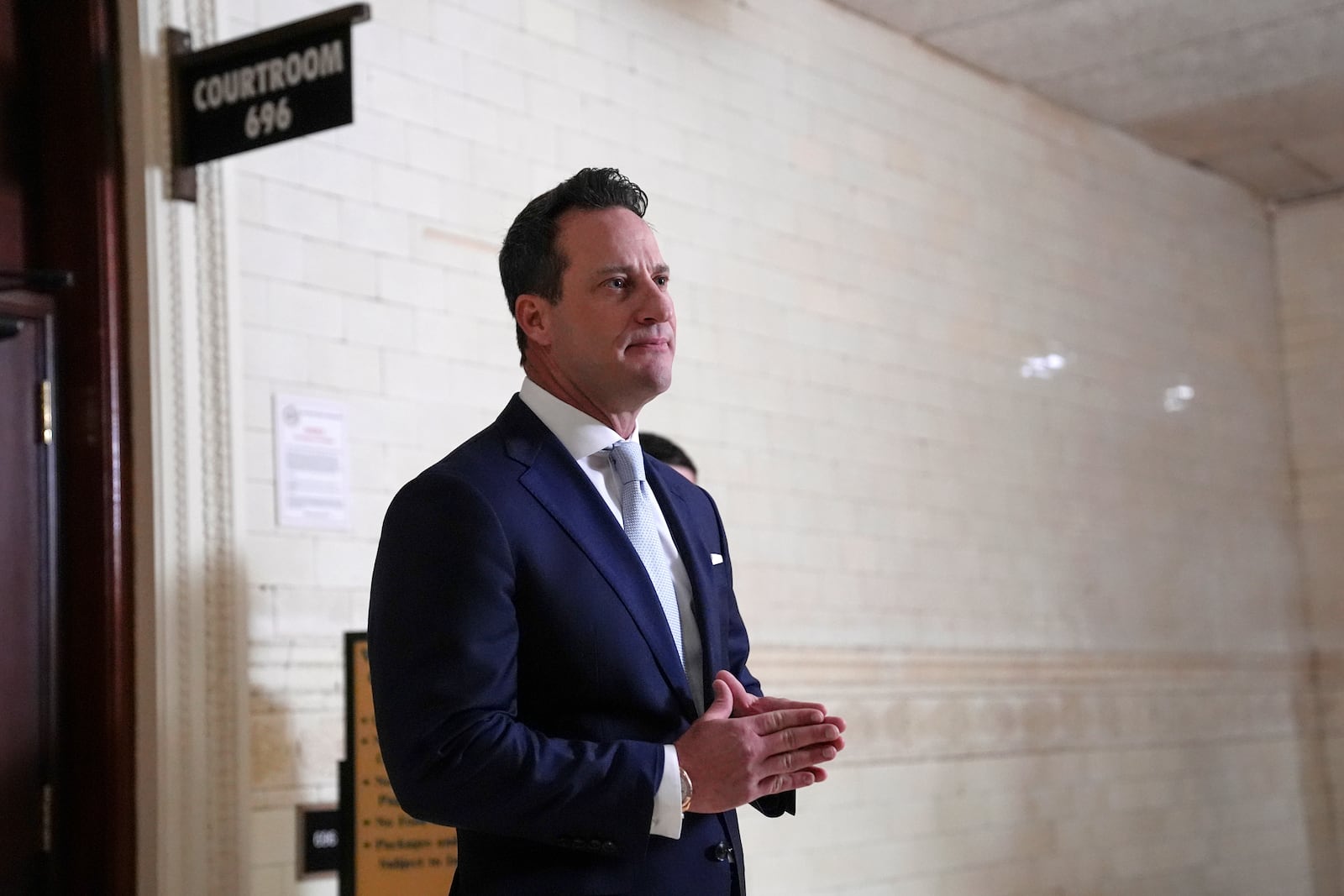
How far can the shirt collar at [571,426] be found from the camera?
7.14 feet

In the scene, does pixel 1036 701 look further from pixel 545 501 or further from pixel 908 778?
pixel 545 501

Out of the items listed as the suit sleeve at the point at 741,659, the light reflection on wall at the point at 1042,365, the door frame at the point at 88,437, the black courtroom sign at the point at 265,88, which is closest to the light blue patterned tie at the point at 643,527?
the suit sleeve at the point at 741,659

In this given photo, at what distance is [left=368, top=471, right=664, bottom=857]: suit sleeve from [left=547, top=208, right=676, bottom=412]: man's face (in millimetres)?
299

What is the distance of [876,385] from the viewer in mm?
6203

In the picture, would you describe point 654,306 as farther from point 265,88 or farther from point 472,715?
point 265,88

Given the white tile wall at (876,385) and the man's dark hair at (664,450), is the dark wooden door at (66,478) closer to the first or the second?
the white tile wall at (876,385)

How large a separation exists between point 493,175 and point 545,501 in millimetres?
2879

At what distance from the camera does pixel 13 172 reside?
12.8 feet

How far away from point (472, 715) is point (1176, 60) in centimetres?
607

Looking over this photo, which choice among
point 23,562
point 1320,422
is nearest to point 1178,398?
point 1320,422

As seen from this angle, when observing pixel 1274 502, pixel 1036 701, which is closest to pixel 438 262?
pixel 1036 701

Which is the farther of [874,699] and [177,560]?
[874,699]

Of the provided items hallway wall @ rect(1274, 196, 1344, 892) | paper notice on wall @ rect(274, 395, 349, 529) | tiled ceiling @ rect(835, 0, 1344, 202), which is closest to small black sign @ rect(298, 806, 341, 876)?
paper notice on wall @ rect(274, 395, 349, 529)

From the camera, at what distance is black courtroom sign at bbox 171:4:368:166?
141 inches
